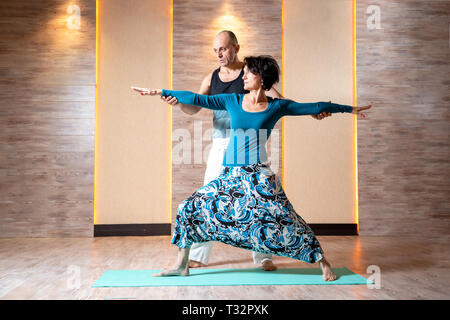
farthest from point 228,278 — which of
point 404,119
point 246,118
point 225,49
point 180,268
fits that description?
point 404,119

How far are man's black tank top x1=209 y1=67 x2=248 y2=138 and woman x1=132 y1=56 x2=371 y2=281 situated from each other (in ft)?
1.32

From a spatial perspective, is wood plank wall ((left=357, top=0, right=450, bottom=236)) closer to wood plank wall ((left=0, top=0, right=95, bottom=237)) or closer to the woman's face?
the woman's face

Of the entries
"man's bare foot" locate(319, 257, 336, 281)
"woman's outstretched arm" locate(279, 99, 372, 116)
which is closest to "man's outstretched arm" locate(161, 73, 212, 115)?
"woman's outstretched arm" locate(279, 99, 372, 116)

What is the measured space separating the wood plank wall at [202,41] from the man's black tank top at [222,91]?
5.11 ft

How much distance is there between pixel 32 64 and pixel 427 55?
15.1 ft

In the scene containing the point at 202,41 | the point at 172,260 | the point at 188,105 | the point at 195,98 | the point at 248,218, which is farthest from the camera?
the point at 202,41

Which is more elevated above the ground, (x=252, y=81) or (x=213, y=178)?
(x=252, y=81)

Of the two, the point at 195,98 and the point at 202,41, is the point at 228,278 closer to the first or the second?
the point at 195,98

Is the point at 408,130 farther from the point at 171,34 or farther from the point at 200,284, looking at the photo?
the point at 200,284

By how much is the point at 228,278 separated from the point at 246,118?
1.00 meters

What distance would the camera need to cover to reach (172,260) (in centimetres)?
316
